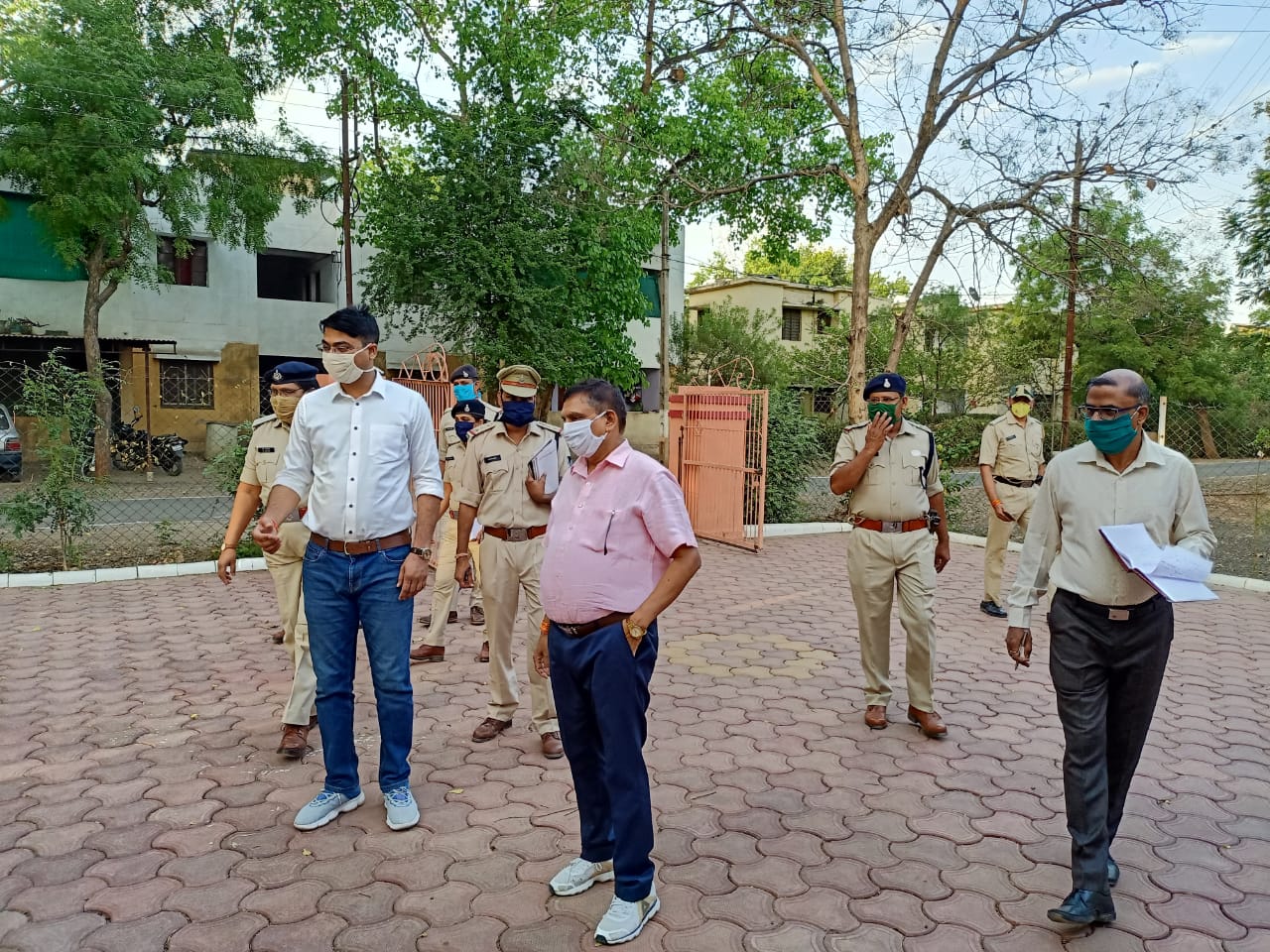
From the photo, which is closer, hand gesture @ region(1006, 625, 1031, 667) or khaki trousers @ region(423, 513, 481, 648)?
hand gesture @ region(1006, 625, 1031, 667)

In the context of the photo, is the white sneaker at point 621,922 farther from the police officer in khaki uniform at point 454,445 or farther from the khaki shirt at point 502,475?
the police officer in khaki uniform at point 454,445

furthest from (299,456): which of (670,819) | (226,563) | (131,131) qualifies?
(131,131)

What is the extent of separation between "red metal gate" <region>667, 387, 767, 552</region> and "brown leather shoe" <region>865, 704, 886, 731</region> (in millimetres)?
5724

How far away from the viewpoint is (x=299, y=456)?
12.5 ft

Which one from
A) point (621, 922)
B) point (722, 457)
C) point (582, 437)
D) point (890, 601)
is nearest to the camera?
point (621, 922)

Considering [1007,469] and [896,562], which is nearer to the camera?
[896,562]

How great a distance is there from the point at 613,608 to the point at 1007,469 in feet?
20.1

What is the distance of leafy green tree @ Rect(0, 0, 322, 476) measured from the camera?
1738 cm

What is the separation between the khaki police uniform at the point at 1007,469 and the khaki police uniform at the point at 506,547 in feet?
15.6

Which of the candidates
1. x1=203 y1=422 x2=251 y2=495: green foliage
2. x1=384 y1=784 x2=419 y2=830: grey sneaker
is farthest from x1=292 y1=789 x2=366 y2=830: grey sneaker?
x1=203 y1=422 x2=251 y2=495: green foliage

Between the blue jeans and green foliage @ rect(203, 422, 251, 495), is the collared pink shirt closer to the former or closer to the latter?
the blue jeans

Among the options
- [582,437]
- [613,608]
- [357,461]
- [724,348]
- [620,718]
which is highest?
[724,348]

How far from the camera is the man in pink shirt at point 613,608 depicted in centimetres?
291

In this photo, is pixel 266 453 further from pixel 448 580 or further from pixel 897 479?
pixel 897 479
